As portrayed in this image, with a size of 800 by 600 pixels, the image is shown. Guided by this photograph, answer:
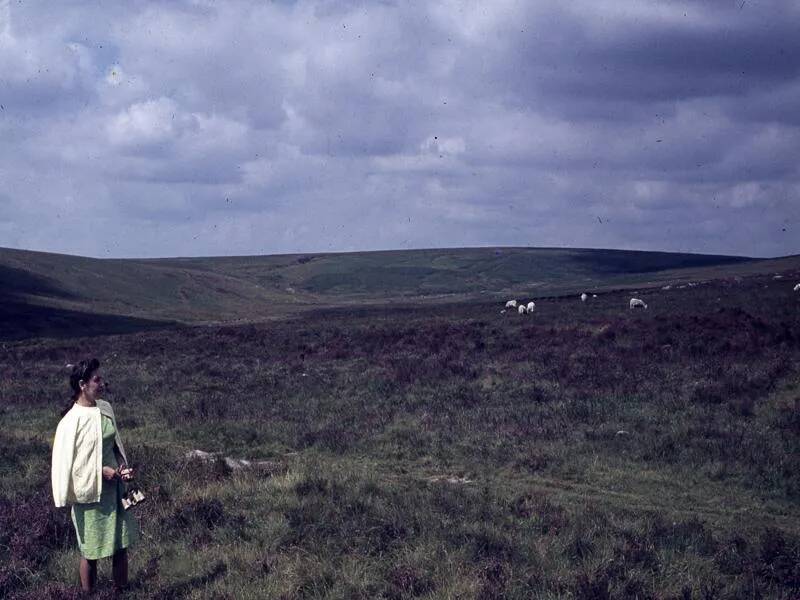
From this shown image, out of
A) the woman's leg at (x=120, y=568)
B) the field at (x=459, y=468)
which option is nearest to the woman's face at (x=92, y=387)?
the woman's leg at (x=120, y=568)

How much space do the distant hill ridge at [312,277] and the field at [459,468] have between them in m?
50.3

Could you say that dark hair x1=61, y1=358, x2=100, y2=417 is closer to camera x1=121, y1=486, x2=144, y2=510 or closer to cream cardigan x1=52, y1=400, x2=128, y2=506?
cream cardigan x1=52, y1=400, x2=128, y2=506

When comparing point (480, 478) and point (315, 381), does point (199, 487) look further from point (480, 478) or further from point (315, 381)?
point (315, 381)

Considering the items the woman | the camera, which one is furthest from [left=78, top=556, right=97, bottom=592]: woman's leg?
the camera

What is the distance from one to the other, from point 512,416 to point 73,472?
11.1 m

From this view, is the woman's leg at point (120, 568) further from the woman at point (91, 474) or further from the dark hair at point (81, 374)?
the dark hair at point (81, 374)

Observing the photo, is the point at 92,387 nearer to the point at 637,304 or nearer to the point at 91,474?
the point at 91,474

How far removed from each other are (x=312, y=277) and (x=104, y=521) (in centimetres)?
15571

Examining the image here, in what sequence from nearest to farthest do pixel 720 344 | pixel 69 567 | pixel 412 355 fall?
pixel 69 567 → pixel 720 344 → pixel 412 355

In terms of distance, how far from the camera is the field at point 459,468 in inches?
265

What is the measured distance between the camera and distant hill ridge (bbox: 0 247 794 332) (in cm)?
9012

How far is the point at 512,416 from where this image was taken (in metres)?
16.1

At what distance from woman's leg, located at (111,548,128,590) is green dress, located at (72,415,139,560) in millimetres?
141

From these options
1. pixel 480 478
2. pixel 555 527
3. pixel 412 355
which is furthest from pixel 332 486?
pixel 412 355
